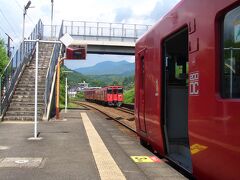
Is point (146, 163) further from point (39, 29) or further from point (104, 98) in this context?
point (104, 98)

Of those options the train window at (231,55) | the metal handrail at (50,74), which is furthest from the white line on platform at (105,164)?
the metal handrail at (50,74)

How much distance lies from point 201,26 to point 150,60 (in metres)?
4.07

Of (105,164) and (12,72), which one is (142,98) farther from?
(12,72)

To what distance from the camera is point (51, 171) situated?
28.2ft

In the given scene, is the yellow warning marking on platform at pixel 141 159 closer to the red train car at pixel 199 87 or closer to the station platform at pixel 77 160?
the station platform at pixel 77 160

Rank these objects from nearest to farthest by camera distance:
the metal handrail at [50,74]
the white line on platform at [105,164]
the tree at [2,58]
Answer: the white line on platform at [105,164] → the metal handrail at [50,74] → the tree at [2,58]

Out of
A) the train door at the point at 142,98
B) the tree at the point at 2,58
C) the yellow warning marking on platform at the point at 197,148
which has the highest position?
the tree at the point at 2,58

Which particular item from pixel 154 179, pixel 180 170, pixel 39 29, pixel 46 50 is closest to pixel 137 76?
pixel 180 170

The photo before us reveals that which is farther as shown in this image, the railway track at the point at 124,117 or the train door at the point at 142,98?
the railway track at the point at 124,117

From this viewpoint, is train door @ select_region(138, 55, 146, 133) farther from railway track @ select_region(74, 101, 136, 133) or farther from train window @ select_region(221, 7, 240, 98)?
railway track @ select_region(74, 101, 136, 133)

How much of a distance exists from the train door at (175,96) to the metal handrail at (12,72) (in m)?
13.7

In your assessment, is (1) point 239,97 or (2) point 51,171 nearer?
(1) point 239,97

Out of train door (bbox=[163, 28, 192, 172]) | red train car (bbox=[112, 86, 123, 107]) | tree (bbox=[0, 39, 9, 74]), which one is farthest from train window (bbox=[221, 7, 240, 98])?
red train car (bbox=[112, 86, 123, 107])

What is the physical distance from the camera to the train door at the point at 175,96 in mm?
9414
